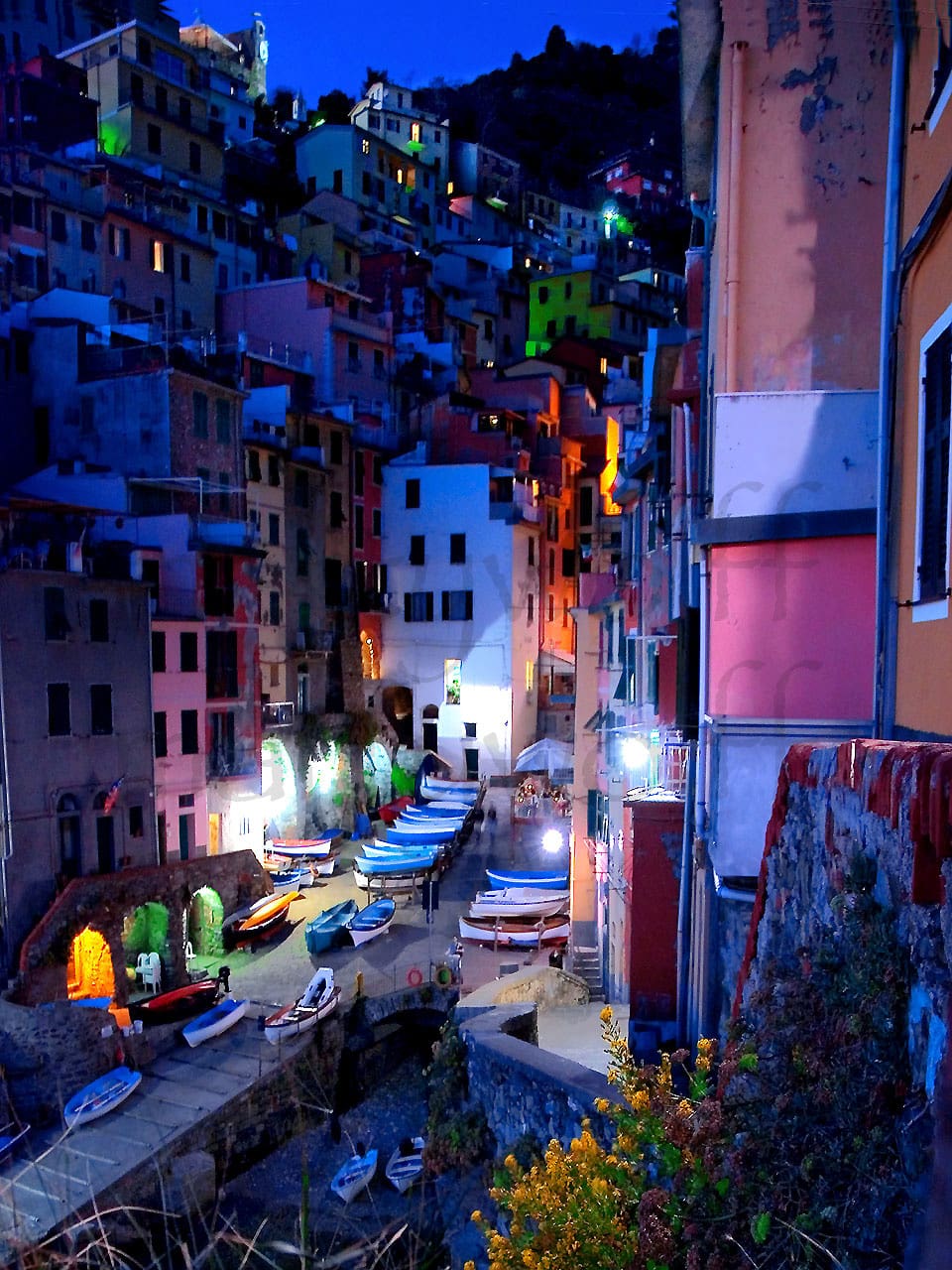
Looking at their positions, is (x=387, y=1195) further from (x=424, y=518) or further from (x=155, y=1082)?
(x=424, y=518)

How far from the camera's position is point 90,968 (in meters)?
23.4

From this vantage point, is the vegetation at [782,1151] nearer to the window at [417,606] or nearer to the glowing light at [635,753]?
the glowing light at [635,753]

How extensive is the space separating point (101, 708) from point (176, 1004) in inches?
326

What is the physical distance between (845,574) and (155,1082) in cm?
1810

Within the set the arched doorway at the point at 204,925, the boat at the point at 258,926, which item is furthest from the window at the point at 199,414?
the boat at the point at 258,926

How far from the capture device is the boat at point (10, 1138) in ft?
57.9

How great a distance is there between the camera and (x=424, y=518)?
43844 mm

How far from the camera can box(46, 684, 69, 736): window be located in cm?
2414

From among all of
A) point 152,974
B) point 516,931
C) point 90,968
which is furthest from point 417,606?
point 90,968

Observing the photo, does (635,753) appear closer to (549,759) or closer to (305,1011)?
(305,1011)

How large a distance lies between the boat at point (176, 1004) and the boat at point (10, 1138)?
344 centimetres

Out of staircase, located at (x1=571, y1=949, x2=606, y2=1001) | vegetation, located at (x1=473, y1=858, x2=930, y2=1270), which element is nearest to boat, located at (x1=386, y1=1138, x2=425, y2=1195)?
staircase, located at (x1=571, y1=949, x2=606, y2=1001)

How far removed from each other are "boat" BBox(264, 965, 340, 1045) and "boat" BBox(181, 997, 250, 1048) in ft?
2.50

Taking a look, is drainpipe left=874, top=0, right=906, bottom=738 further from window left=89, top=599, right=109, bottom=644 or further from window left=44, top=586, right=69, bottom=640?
window left=89, top=599, right=109, bottom=644
